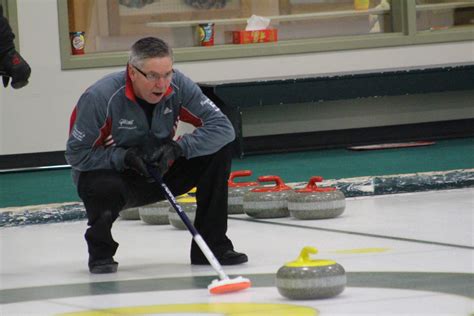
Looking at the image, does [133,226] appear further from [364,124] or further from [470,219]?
[364,124]

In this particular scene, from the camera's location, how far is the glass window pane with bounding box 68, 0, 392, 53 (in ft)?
35.5

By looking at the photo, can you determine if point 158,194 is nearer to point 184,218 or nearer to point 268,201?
point 184,218

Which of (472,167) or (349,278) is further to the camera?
(472,167)

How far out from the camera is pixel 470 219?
6.09 m

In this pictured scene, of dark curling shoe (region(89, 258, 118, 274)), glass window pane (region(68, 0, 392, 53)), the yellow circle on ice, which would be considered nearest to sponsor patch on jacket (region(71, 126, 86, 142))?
dark curling shoe (region(89, 258, 118, 274))

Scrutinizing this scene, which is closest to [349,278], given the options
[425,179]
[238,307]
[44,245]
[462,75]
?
[238,307]

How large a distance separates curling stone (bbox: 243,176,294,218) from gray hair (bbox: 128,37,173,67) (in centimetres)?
180

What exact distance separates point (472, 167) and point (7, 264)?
4266mm

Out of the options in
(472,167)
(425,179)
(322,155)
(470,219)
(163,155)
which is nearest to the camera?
(163,155)

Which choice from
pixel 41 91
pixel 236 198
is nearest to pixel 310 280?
pixel 236 198

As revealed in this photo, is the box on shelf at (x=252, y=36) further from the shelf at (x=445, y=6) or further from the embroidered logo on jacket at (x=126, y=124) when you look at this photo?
the embroidered logo on jacket at (x=126, y=124)

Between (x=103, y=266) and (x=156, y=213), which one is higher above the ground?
(x=103, y=266)

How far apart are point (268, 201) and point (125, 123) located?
68.8 inches

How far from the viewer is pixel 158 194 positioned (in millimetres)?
5305
